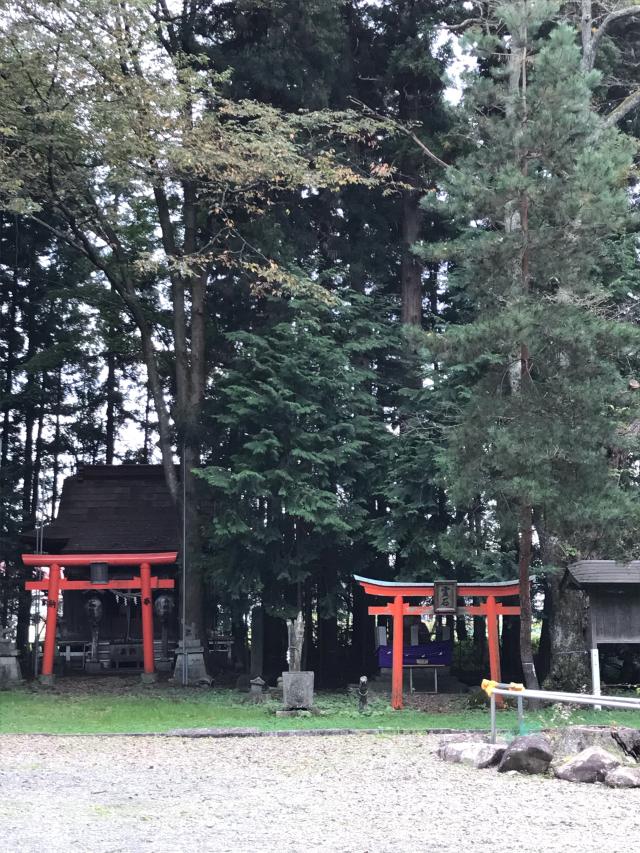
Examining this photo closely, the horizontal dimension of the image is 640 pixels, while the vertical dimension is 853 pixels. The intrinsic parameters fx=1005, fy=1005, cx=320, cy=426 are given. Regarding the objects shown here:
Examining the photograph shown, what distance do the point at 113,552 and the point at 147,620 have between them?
2304 mm

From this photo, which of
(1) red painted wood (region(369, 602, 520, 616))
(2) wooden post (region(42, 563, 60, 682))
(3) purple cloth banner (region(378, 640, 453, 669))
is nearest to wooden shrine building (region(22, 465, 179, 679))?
(2) wooden post (region(42, 563, 60, 682))

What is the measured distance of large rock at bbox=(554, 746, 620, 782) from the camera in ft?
27.2

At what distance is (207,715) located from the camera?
14570mm

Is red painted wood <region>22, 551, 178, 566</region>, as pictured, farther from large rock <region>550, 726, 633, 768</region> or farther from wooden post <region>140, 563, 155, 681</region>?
large rock <region>550, 726, 633, 768</region>

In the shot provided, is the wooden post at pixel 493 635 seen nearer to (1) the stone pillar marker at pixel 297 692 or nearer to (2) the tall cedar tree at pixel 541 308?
(2) the tall cedar tree at pixel 541 308

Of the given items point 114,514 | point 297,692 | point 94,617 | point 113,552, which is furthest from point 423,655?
point 114,514

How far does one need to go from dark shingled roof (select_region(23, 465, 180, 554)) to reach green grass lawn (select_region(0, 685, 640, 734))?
4365mm

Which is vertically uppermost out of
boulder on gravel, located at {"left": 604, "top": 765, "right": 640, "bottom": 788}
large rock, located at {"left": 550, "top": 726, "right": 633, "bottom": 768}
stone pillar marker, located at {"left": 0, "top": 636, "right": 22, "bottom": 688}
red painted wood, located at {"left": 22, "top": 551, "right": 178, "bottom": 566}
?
red painted wood, located at {"left": 22, "top": 551, "right": 178, "bottom": 566}

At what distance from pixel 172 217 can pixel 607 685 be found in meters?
14.8

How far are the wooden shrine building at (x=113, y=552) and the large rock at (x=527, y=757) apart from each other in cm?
1196

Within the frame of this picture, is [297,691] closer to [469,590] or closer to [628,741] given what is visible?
[469,590]

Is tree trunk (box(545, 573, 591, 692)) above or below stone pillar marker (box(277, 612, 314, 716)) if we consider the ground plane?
Result: above

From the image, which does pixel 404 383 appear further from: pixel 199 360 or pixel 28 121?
pixel 28 121

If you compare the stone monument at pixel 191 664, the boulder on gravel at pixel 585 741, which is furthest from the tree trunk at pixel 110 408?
the boulder on gravel at pixel 585 741
